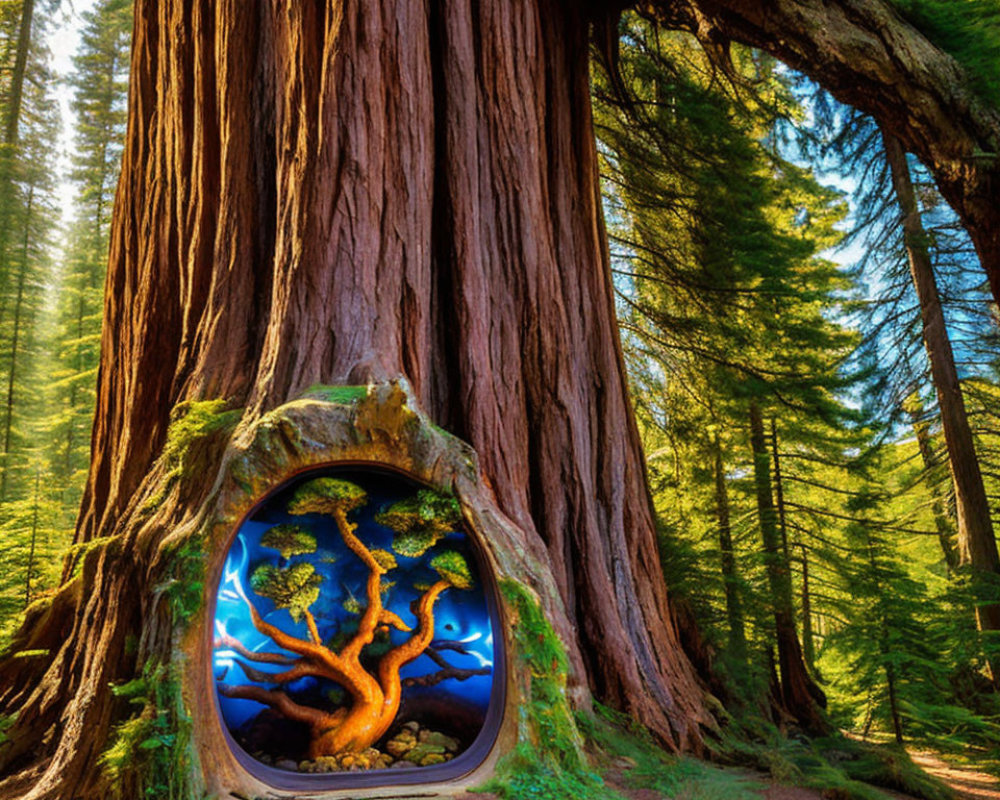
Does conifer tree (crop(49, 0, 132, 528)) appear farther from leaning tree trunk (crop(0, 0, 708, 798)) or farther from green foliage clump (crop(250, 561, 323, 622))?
green foliage clump (crop(250, 561, 323, 622))

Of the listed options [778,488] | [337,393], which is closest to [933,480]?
[778,488]

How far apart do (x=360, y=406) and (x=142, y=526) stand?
1569 millimetres

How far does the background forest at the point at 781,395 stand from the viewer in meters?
6.46

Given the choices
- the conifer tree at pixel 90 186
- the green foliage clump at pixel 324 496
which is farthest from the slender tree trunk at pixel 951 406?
the conifer tree at pixel 90 186

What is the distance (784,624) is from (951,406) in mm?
4216

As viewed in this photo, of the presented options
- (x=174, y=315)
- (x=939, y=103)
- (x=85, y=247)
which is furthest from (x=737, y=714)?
(x=85, y=247)

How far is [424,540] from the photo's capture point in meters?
4.00

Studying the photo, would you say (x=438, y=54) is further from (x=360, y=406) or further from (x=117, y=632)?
(x=117, y=632)

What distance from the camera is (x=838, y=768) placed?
16.7ft

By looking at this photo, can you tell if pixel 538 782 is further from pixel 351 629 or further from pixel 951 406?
pixel 951 406

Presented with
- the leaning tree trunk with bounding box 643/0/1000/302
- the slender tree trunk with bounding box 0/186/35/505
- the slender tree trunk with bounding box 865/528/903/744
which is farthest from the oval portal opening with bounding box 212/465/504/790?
the slender tree trunk with bounding box 0/186/35/505

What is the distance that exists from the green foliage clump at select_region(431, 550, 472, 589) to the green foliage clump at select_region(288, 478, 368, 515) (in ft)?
1.99

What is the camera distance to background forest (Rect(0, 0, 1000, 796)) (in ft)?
21.2

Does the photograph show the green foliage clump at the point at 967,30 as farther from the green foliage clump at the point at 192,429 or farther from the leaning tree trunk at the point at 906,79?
the green foliage clump at the point at 192,429
